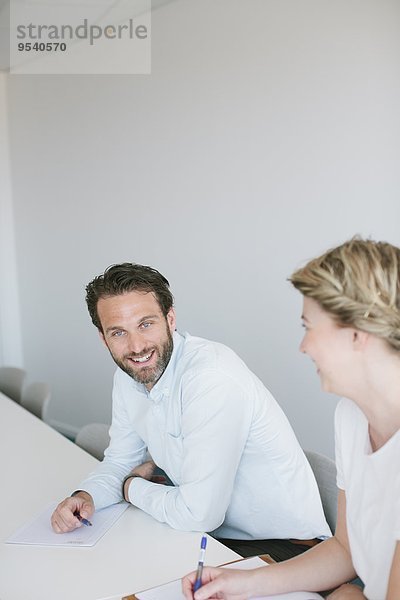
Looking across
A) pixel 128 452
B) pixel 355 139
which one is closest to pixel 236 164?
pixel 355 139

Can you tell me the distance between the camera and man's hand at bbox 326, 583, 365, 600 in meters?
→ 1.50

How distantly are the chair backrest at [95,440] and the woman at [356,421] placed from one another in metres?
1.36

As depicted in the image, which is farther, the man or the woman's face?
the man

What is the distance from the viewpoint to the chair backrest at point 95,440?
281 cm

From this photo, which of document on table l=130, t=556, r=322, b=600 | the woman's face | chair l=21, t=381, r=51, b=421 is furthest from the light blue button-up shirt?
chair l=21, t=381, r=51, b=421

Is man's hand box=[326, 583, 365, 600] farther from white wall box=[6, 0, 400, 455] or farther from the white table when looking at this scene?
white wall box=[6, 0, 400, 455]

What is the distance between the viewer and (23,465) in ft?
8.48

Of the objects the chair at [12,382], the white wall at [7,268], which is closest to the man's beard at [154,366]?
the chair at [12,382]

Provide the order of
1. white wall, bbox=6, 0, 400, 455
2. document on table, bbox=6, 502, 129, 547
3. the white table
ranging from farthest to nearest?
white wall, bbox=6, 0, 400, 455 < document on table, bbox=6, 502, 129, 547 < the white table

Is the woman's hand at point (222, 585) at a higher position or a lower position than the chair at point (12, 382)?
higher

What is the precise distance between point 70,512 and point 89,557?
199 mm

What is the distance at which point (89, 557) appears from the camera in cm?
179

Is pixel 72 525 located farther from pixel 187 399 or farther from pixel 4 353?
pixel 4 353

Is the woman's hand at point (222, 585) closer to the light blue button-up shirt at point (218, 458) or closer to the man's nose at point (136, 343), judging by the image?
the light blue button-up shirt at point (218, 458)
